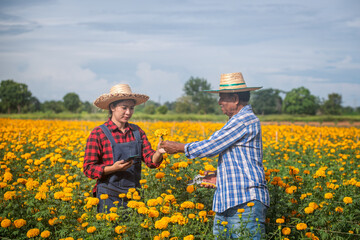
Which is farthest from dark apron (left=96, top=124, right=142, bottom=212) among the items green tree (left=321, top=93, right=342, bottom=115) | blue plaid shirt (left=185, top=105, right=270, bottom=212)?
green tree (left=321, top=93, right=342, bottom=115)

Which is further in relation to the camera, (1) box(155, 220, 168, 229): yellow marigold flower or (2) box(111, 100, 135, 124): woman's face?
(2) box(111, 100, 135, 124): woman's face

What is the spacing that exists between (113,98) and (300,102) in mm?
83727

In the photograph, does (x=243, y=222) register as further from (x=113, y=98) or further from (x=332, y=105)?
(x=332, y=105)

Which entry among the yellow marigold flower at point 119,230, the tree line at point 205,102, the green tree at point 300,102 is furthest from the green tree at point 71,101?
the yellow marigold flower at point 119,230

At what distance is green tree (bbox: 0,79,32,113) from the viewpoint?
2731 inches

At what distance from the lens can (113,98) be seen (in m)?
3.36

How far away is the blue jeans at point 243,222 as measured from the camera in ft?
7.68

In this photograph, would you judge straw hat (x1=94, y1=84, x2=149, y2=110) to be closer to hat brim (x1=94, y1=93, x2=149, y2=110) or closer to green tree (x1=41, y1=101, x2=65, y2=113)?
hat brim (x1=94, y1=93, x2=149, y2=110)

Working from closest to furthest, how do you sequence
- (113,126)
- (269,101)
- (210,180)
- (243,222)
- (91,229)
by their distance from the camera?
1. (243,222)
2. (91,229)
3. (210,180)
4. (113,126)
5. (269,101)

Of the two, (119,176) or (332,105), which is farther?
(332,105)

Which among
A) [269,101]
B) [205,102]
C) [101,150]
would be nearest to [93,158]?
[101,150]

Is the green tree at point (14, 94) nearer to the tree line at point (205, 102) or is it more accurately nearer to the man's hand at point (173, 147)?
the tree line at point (205, 102)

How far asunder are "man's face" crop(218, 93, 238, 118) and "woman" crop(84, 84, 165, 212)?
Answer: 2.39 ft

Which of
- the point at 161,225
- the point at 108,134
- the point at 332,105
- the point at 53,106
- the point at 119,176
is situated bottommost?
the point at 161,225
